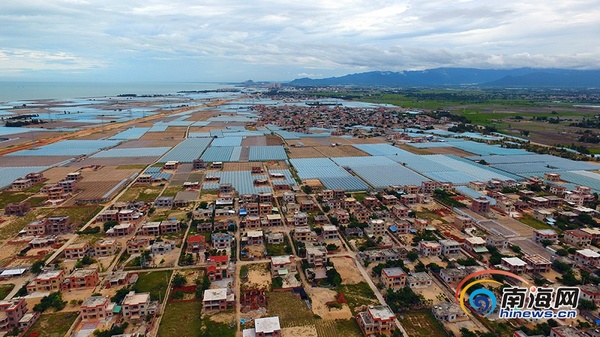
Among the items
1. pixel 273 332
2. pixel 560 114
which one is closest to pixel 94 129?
pixel 273 332

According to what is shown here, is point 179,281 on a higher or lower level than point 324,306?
higher

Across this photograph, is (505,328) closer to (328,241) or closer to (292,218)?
(328,241)

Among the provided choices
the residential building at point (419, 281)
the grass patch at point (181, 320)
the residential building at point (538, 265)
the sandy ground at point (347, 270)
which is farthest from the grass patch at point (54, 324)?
the residential building at point (538, 265)

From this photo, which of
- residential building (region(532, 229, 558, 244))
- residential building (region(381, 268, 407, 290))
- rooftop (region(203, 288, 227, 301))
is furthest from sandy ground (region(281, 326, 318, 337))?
residential building (region(532, 229, 558, 244))

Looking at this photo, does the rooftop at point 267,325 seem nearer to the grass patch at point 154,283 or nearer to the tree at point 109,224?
the grass patch at point 154,283

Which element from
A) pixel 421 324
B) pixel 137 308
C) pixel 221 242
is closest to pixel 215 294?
pixel 137 308

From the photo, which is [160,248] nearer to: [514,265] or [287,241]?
[287,241]
